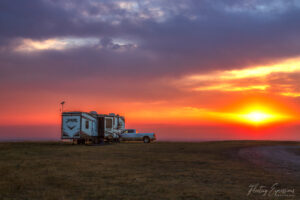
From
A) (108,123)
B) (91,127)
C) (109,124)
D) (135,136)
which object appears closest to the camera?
(91,127)

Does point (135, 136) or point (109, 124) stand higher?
point (109, 124)

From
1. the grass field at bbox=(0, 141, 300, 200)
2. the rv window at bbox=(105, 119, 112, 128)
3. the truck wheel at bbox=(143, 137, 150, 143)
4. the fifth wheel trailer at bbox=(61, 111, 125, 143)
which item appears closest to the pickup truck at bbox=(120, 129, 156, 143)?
the truck wheel at bbox=(143, 137, 150, 143)

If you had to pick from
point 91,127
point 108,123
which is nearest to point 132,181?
point 91,127

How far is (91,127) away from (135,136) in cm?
630

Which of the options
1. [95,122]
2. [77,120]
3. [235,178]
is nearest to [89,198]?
[235,178]

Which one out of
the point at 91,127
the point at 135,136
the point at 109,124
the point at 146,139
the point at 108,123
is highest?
the point at 108,123

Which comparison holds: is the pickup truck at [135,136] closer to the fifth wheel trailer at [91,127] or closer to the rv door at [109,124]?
the fifth wheel trailer at [91,127]

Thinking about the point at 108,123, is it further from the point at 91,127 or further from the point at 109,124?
the point at 91,127

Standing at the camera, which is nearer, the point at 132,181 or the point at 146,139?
the point at 132,181

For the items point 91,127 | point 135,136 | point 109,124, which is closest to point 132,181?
point 91,127

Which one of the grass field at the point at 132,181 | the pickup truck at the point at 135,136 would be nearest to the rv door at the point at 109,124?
the pickup truck at the point at 135,136

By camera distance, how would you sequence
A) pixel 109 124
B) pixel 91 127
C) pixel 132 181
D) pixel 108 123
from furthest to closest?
pixel 109 124
pixel 108 123
pixel 91 127
pixel 132 181

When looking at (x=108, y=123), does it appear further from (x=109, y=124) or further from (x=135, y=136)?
(x=135, y=136)

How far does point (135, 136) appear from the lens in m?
40.3
